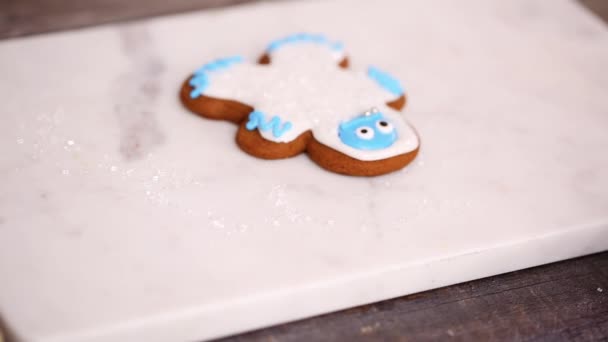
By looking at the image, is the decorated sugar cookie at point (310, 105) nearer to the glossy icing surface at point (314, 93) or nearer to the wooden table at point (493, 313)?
the glossy icing surface at point (314, 93)

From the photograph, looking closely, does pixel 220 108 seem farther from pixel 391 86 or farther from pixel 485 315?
pixel 485 315

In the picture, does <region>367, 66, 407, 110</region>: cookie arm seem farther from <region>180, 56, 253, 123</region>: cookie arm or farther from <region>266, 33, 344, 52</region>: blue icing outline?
<region>180, 56, 253, 123</region>: cookie arm

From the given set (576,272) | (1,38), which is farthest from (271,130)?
(1,38)

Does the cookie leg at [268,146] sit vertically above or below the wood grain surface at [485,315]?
above

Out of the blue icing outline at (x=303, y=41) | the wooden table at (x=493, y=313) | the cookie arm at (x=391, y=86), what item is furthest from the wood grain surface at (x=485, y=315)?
the blue icing outline at (x=303, y=41)

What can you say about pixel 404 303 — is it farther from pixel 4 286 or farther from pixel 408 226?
pixel 4 286

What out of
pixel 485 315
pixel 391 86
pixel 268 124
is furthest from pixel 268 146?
pixel 485 315

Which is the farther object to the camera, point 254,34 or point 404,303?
point 254,34
